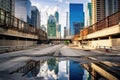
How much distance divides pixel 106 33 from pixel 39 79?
64593mm

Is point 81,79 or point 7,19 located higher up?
point 7,19

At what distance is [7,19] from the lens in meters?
69.4

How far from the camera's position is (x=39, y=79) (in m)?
9.21

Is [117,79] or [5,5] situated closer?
[117,79]

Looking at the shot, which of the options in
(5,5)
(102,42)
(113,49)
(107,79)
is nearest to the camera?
(107,79)

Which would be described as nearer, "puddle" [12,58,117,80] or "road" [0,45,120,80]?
"puddle" [12,58,117,80]

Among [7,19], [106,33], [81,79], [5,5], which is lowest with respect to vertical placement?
[81,79]

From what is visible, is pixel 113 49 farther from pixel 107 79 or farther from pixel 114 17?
pixel 107 79

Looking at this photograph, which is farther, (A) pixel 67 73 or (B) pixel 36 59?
(B) pixel 36 59

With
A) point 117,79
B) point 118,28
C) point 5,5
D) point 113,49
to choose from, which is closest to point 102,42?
point 118,28

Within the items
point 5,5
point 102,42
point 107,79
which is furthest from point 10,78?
point 5,5

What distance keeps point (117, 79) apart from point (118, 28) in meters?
51.7

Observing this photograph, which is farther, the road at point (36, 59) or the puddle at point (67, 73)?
the road at point (36, 59)

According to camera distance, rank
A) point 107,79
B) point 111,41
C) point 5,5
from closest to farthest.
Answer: point 107,79, point 111,41, point 5,5
